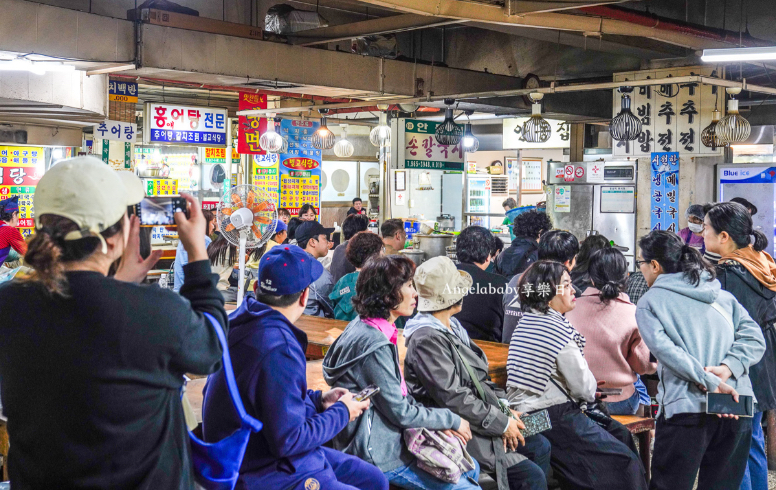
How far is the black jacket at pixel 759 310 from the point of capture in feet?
12.7

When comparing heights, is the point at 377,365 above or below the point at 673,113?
below

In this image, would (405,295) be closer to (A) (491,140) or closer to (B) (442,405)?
(B) (442,405)

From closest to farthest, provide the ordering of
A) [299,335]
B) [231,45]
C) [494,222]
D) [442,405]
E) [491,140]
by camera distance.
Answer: [299,335] < [442,405] < [231,45] < [491,140] < [494,222]

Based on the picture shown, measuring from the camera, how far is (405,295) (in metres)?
3.03

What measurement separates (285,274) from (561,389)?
161 cm

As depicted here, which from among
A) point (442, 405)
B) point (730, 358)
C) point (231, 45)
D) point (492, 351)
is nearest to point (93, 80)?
point (231, 45)

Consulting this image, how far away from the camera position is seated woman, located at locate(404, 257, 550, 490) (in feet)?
9.95

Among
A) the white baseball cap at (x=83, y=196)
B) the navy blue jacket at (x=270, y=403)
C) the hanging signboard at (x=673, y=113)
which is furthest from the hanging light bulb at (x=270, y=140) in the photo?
the white baseball cap at (x=83, y=196)

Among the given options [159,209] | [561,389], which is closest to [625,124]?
[561,389]

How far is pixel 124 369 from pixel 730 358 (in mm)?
2824

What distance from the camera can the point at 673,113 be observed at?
8531mm

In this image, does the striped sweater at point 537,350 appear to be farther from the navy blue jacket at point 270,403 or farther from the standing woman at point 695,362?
the navy blue jacket at point 270,403

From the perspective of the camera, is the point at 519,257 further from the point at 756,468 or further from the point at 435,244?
the point at 435,244

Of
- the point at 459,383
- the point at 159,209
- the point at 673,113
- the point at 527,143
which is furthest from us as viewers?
the point at 527,143
